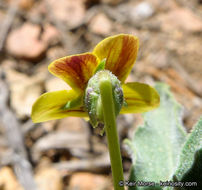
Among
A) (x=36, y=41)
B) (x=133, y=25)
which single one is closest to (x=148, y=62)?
(x=133, y=25)

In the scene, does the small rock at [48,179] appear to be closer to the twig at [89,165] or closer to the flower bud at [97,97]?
the twig at [89,165]

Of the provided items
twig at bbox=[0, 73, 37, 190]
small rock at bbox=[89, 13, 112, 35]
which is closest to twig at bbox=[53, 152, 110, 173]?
twig at bbox=[0, 73, 37, 190]

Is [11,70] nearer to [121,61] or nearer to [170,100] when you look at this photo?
[170,100]

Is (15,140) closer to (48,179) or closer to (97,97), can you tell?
(48,179)

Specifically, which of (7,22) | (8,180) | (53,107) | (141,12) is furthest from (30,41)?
(53,107)

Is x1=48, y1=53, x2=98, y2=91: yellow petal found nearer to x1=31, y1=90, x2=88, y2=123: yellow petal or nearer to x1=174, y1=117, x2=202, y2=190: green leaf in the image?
x1=31, y1=90, x2=88, y2=123: yellow petal

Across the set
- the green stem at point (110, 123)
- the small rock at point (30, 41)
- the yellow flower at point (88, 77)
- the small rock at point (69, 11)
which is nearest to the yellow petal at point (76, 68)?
the yellow flower at point (88, 77)
